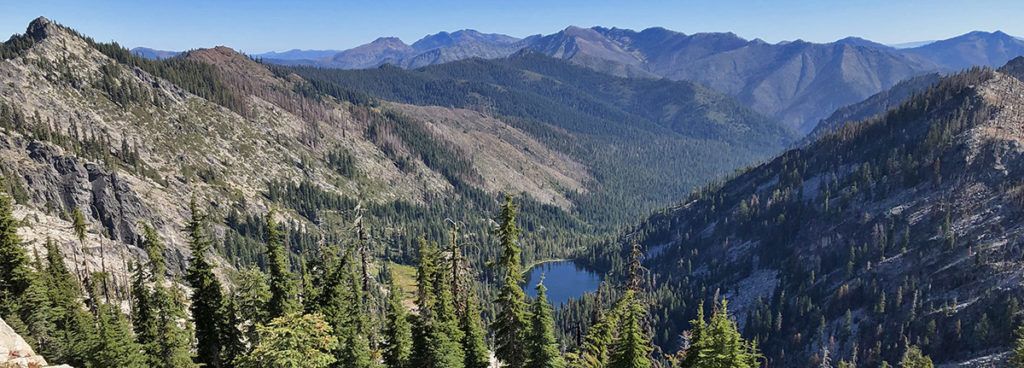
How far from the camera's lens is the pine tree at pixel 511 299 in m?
44.5

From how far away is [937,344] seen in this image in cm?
12500

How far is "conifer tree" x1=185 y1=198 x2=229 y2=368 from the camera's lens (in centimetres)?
4372

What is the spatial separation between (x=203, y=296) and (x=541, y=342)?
27.7 m

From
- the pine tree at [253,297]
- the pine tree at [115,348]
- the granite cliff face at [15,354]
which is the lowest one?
the pine tree at [115,348]

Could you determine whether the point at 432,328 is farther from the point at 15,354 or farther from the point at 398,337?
the point at 15,354

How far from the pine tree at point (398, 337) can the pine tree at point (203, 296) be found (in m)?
13.8

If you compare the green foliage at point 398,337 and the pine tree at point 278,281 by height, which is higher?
the pine tree at point 278,281

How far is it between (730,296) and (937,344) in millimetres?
74115

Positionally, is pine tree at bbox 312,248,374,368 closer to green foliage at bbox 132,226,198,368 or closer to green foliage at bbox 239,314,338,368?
green foliage at bbox 239,314,338,368

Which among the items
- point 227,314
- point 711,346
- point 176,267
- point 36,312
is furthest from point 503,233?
point 176,267

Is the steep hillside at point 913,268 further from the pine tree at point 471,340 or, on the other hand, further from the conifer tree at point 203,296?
the conifer tree at point 203,296

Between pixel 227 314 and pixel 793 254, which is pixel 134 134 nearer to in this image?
pixel 227 314

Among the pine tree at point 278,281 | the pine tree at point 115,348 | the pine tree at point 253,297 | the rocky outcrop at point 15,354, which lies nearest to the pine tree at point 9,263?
the pine tree at point 115,348

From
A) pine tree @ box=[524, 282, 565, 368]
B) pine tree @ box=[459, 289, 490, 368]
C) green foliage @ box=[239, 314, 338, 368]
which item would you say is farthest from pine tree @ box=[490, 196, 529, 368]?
green foliage @ box=[239, 314, 338, 368]
